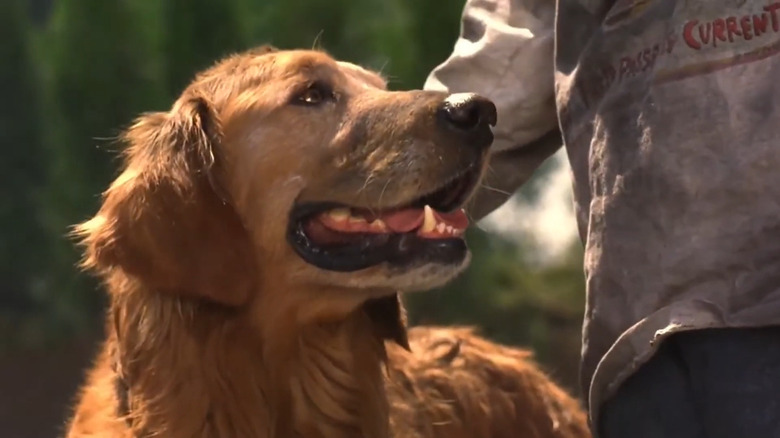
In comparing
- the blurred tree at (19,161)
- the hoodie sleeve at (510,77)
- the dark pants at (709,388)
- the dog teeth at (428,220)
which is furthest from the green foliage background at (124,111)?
the dark pants at (709,388)

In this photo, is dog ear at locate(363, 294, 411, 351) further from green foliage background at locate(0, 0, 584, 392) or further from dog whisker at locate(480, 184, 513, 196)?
green foliage background at locate(0, 0, 584, 392)

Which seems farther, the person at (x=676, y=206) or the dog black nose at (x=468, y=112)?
the dog black nose at (x=468, y=112)

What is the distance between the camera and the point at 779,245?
1.87 metres

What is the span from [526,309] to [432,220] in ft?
12.4

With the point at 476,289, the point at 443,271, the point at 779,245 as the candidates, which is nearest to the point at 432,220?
the point at 443,271

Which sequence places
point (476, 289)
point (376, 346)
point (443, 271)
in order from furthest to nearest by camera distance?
point (476, 289), point (376, 346), point (443, 271)

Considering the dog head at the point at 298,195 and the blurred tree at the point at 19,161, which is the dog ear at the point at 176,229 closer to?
the dog head at the point at 298,195

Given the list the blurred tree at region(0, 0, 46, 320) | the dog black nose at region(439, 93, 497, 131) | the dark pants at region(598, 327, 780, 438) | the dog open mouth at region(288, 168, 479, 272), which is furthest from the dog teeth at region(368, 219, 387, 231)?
the blurred tree at region(0, 0, 46, 320)

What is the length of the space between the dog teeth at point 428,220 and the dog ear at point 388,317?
0.27 metres

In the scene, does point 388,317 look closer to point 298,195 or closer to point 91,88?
point 298,195

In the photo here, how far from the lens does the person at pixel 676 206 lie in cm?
189

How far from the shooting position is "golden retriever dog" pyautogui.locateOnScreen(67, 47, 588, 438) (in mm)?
2254

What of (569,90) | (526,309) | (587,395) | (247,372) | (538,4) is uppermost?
(538,4)

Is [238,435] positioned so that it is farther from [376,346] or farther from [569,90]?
[569,90]
